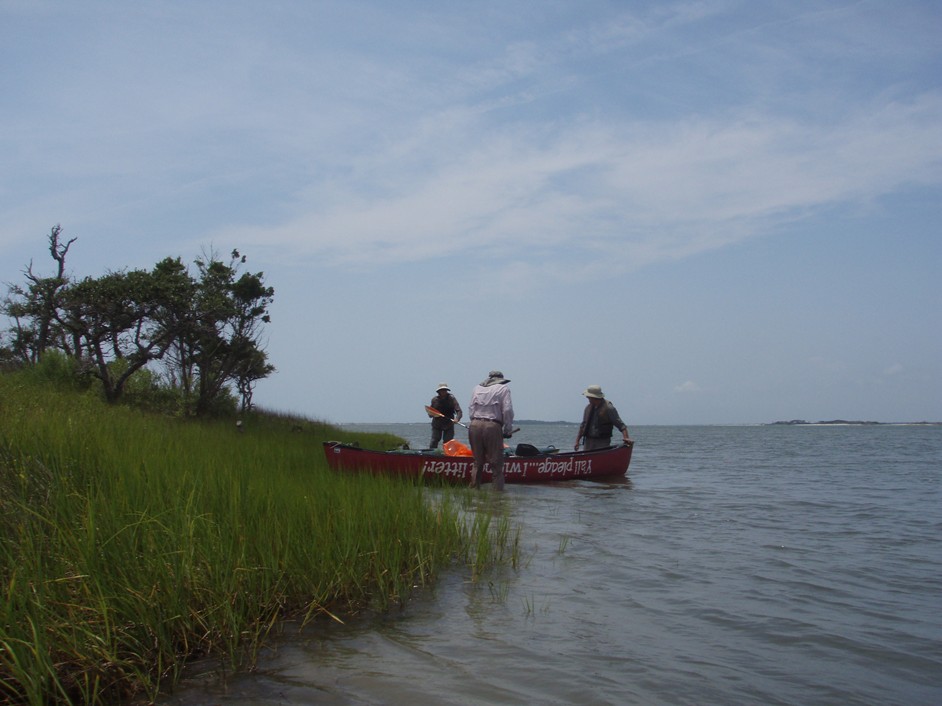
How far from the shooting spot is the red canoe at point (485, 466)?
11742 millimetres

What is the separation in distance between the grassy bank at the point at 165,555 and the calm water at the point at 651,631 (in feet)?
0.82

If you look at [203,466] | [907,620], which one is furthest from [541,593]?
[203,466]

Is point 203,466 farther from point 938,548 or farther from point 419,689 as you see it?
point 938,548

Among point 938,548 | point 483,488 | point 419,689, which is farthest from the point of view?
point 483,488

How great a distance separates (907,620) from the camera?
5.22 meters

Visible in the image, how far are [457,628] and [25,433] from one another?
12.9 ft

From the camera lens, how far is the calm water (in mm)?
3729

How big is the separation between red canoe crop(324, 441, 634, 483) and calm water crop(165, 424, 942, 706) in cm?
346

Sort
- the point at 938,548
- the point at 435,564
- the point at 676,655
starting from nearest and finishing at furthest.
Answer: the point at 676,655 → the point at 435,564 → the point at 938,548

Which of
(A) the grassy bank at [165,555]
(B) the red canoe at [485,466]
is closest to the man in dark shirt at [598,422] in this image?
(B) the red canoe at [485,466]

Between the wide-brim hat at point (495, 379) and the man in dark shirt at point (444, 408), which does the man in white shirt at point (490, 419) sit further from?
the man in dark shirt at point (444, 408)

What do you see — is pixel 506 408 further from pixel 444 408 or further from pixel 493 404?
pixel 444 408

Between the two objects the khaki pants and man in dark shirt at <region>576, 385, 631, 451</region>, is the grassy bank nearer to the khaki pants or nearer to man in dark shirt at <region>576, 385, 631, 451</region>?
the khaki pants

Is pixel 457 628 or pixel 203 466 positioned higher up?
pixel 203 466
